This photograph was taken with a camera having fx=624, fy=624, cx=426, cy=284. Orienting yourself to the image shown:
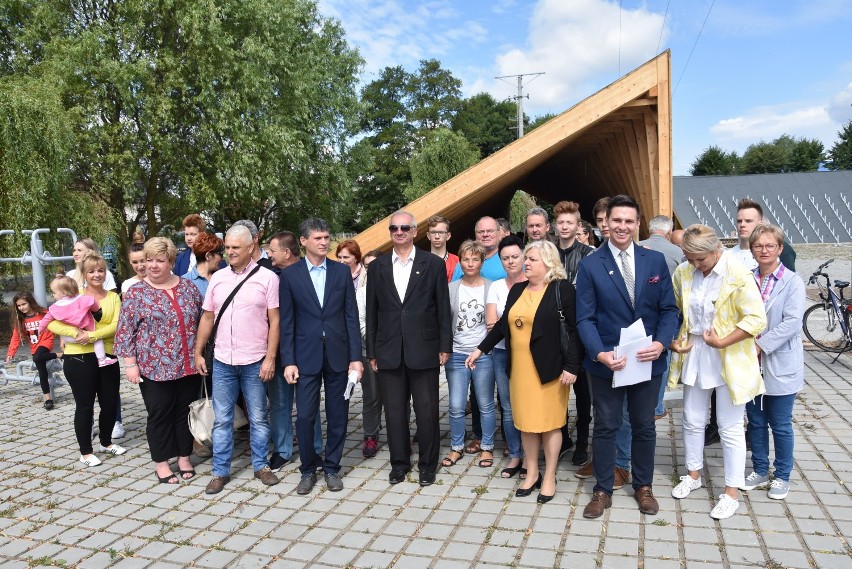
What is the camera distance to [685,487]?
4105mm

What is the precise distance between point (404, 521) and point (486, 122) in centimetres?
5854

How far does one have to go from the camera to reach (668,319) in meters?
3.80

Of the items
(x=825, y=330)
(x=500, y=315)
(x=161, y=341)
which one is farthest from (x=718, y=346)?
(x=825, y=330)

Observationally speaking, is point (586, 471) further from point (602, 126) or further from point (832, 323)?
point (602, 126)

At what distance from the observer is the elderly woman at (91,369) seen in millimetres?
5051

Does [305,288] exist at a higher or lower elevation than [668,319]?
higher

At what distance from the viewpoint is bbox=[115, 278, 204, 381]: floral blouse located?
4.54 metres

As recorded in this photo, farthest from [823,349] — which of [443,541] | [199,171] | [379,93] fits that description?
[379,93]

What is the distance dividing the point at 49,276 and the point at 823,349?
43.9 ft

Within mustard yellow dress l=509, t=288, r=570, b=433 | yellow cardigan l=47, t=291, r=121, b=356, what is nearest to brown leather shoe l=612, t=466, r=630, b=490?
mustard yellow dress l=509, t=288, r=570, b=433

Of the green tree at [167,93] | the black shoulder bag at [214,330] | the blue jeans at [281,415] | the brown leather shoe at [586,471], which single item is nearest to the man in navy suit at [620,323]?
the brown leather shoe at [586,471]

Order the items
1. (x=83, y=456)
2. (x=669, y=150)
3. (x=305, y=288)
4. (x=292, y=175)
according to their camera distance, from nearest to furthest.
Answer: (x=305, y=288)
(x=83, y=456)
(x=669, y=150)
(x=292, y=175)

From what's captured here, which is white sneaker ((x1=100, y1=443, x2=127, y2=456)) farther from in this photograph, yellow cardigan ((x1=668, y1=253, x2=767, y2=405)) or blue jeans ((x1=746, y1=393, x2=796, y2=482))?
blue jeans ((x1=746, y1=393, x2=796, y2=482))

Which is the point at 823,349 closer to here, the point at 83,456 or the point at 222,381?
the point at 222,381
